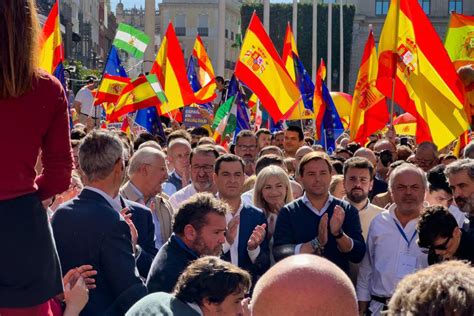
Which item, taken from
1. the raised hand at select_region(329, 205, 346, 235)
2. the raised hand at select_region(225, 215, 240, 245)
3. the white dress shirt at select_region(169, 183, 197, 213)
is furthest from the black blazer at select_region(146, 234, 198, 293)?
the white dress shirt at select_region(169, 183, 197, 213)

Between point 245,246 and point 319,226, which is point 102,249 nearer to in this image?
point 245,246

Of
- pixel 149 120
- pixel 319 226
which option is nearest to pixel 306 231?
pixel 319 226

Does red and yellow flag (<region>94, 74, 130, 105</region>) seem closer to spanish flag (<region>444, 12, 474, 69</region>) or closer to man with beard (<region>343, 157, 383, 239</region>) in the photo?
spanish flag (<region>444, 12, 474, 69</region>)

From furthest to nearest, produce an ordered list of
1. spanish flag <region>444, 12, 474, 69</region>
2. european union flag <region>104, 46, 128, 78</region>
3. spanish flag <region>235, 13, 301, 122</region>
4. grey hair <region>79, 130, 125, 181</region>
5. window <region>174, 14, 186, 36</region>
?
window <region>174, 14, 186, 36</region> < spanish flag <region>444, 12, 474, 69</region> < european union flag <region>104, 46, 128, 78</region> < spanish flag <region>235, 13, 301, 122</region> < grey hair <region>79, 130, 125, 181</region>

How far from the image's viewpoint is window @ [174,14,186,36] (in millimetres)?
99500

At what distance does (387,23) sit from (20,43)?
8953 mm

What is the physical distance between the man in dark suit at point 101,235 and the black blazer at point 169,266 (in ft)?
0.86

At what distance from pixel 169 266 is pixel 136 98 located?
838cm

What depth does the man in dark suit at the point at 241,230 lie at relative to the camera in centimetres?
614

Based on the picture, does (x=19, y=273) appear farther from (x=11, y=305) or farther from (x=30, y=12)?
(x=30, y=12)

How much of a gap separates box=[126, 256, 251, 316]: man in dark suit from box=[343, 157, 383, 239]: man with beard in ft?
12.2

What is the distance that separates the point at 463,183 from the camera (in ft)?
20.3

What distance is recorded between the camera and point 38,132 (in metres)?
3.28

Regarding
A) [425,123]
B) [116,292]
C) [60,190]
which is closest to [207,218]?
[116,292]
